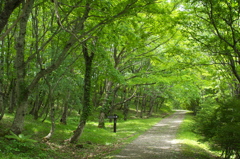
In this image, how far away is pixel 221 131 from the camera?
6.85m

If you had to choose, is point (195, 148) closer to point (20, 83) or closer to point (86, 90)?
point (86, 90)

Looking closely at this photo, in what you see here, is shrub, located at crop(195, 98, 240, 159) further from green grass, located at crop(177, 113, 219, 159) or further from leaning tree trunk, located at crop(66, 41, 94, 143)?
leaning tree trunk, located at crop(66, 41, 94, 143)

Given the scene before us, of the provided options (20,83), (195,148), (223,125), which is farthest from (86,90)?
(195,148)

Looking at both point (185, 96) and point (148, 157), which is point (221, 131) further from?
point (185, 96)

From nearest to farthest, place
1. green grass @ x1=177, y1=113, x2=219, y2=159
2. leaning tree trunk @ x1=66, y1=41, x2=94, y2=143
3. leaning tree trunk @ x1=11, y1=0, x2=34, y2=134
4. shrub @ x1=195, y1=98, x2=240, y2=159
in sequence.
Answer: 1. shrub @ x1=195, y1=98, x2=240, y2=159
2. leaning tree trunk @ x1=11, y1=0, x2=34, y2=134
3. green grass @ x1=177, y1=113, x2=219, y2=159
4. leaning tree trunk @ x1=66, y1=41, x2=94, y2=143

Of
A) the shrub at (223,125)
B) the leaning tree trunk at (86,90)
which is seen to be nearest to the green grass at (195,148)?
the shrub at (223,125)

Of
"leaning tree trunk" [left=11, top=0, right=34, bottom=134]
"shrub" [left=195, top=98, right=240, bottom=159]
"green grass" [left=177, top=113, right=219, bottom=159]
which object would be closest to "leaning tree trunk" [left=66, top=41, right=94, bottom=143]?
"leaning tree trunk" [left=11, top=0, right=34, bottom=134]

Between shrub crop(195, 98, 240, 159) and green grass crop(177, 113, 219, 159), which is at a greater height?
shrub crop(195, 98, 240, 159)

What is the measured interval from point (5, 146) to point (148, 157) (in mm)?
4954

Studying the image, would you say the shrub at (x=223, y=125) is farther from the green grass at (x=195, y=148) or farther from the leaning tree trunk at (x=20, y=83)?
the leaning tree trunk at (x=20, y=83)

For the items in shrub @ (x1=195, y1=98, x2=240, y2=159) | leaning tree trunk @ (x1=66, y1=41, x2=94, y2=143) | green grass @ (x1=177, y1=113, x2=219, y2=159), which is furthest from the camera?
leaning tree trunk @ (x1=66, y1=41, x2=94, y2=143)

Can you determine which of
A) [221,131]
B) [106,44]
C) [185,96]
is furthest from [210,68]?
[185,96]

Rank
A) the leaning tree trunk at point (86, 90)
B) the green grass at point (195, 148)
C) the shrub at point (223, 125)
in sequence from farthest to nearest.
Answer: the leaning tree trunk at point (86, 90)
the green grass at point (195, 148)
the shrub at point (223, 125)

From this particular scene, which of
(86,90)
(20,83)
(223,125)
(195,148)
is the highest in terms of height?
(20,83)
